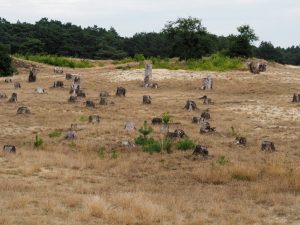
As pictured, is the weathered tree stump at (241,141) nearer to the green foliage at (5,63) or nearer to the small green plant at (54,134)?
the small green plant at (54,134)

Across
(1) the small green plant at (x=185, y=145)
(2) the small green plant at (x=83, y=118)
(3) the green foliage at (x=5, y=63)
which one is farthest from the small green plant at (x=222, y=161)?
(3) the green foliage at (x=5, y=63)

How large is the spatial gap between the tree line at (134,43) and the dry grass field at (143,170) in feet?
92.1

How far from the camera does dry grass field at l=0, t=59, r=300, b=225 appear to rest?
9906mm

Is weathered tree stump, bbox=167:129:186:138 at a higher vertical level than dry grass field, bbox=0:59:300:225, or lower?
higher

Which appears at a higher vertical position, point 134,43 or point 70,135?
point 134,43

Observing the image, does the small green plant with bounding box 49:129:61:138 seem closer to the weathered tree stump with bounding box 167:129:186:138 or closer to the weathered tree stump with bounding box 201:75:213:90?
the weathered tree stump with bounding box 167:129:186:138

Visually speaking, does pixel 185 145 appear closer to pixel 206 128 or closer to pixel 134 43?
pixel 206 128

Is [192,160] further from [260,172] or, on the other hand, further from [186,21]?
[186,21]

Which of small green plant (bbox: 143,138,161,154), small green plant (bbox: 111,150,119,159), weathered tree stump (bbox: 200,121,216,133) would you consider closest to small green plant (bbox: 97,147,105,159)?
small green plant (bbox: 111,150,119,159)

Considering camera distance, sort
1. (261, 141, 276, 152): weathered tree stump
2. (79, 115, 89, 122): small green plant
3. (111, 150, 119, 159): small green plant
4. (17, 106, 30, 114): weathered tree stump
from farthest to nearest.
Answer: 1. (17, 106, 30, 114): weathered tree stump
2. (79, 115, 89, 122): small green plant
3. (261, 141, 276, 152): weathered tree stump
4. (111, 150, 119, 159): small green plant

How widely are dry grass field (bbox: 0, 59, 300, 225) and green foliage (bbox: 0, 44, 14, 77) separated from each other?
20375 mm

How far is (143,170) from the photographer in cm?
1446

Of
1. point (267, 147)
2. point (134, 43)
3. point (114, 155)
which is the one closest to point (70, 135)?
point (114, 155)

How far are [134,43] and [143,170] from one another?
9189cm
